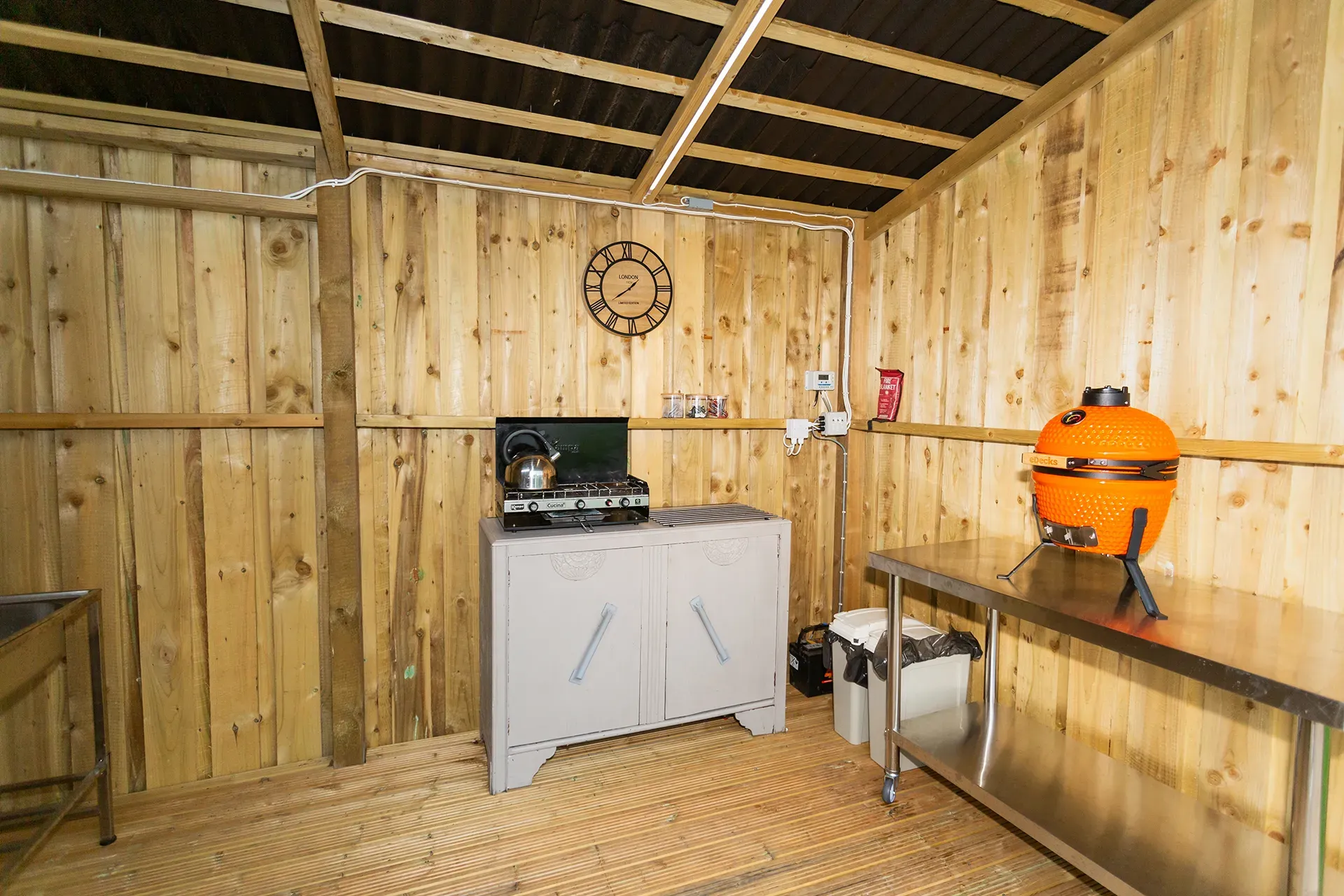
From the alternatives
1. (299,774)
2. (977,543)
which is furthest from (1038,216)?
(299,774)

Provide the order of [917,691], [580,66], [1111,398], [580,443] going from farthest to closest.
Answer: [580,443]
[917,691]
[580,66]
[1111,398]

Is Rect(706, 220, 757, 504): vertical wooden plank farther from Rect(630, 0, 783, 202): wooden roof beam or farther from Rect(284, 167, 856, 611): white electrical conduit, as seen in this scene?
Rect(630, 0, 783, 202): wooden roof beam

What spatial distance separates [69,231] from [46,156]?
0.25 m

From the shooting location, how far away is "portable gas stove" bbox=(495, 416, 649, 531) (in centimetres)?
246

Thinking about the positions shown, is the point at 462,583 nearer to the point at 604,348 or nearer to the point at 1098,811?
the point at 604,348

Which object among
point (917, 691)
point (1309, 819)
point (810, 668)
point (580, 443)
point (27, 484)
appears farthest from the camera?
point (810, 668)

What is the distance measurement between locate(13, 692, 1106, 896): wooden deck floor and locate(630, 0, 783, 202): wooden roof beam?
2498mm

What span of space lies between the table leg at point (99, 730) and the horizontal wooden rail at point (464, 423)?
1.06m

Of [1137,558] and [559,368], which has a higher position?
[559,368]

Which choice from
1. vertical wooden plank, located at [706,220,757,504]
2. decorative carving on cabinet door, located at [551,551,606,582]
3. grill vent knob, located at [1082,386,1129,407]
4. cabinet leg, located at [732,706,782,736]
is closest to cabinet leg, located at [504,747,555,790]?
decorative carving on cabinet door, located at [551,551,606,582]

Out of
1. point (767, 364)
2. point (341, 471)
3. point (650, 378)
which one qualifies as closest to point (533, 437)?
point (650, 378)

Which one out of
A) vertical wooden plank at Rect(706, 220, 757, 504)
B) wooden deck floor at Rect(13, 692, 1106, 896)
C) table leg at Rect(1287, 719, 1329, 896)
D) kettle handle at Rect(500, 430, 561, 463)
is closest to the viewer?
table leg at Rect(1287, 719, 1329, 896)

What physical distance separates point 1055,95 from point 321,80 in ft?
8.59

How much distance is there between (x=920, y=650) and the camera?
2.56 m
